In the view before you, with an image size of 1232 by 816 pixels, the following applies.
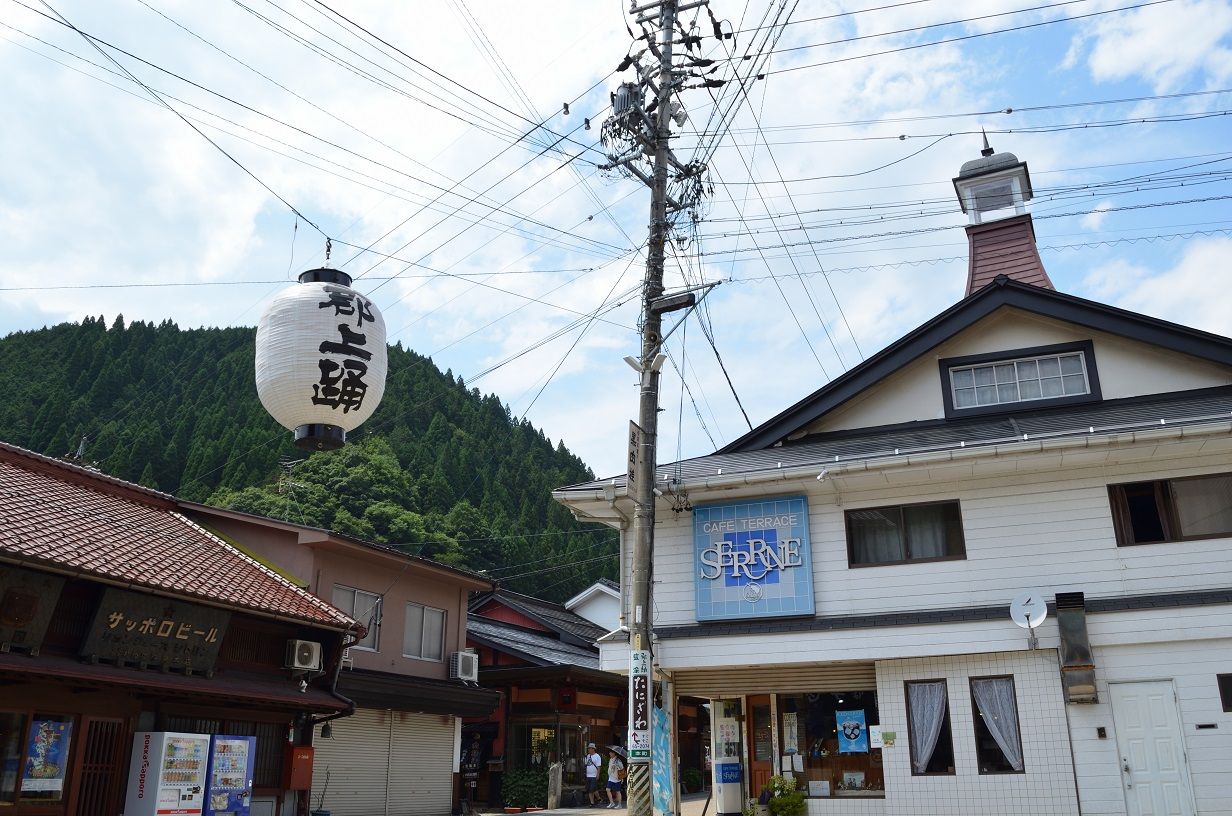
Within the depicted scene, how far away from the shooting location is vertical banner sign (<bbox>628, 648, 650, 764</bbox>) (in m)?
11.8

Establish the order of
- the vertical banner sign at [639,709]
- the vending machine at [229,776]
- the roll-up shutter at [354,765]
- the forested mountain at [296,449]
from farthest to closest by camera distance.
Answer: the forested mountain at [296,449], the roll-up shutter at [354,765], the vending machine at [229,776], the vertical banner sign at [639,709]

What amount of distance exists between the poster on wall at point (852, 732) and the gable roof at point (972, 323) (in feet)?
15.7

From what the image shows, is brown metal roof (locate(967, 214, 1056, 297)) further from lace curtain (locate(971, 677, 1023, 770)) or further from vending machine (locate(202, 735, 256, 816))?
vending machine (locate(202, 735, 256, 816))

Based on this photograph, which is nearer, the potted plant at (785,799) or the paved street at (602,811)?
the potted plant at (785,799)

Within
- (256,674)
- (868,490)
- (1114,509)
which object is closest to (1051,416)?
(1114,509)

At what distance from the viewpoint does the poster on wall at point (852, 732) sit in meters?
14.8

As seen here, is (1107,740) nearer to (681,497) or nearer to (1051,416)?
(1051,416)

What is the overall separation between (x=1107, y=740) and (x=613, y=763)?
613 inches

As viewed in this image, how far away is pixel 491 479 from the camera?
59.7 metres

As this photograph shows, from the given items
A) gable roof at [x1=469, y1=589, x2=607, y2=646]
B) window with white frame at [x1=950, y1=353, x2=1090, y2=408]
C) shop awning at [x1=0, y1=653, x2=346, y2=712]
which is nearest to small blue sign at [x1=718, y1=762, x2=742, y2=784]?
shop awning at [x1=0, y1=653, x2=346, y2=712]

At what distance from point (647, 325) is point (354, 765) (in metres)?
13.1

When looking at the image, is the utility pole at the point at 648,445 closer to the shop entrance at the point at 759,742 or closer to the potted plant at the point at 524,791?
the shop entrance at the point at 759,742

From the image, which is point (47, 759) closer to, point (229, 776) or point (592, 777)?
point (229, 776)

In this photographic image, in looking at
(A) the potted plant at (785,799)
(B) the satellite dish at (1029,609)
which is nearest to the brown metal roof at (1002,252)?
(B) the satellite dish at (1029,609)
